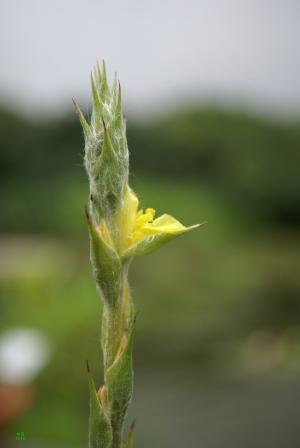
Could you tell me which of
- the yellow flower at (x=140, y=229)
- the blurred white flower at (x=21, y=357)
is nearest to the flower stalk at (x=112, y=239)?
the yellow flower at (x=140, y=229)

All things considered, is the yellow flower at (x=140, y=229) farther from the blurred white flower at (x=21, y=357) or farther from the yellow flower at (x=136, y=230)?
the blurred white flower at (x=21, y=357)

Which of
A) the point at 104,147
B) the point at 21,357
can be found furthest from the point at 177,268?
the point at 104,147

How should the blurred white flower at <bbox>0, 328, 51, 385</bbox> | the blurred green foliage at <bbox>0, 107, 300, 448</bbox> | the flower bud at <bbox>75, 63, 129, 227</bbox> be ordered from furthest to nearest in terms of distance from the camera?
1. the blurred green foliage at <bbox>0, 107, 300, 448</bbox>
2. the blurred white flower at <bbox>0, 328, 51, 385</bbox>
3. the flower bud at <bbox>75, 63, 129, 227</bbox>

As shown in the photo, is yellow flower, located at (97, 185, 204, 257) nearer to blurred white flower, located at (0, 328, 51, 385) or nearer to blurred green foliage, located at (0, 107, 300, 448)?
blurred green foliage, located at (0, 107, 300, 448)

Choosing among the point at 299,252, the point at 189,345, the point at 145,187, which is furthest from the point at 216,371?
the point at 145,187

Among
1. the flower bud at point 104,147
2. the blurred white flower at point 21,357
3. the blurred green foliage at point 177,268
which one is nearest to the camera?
the flower bud at point 104,147

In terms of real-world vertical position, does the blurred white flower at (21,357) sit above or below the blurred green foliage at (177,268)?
above

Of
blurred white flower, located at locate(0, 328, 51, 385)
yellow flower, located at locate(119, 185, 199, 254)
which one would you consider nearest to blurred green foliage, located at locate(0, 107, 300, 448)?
blurred white flower, located at locate(0, 328, 51, 385)
